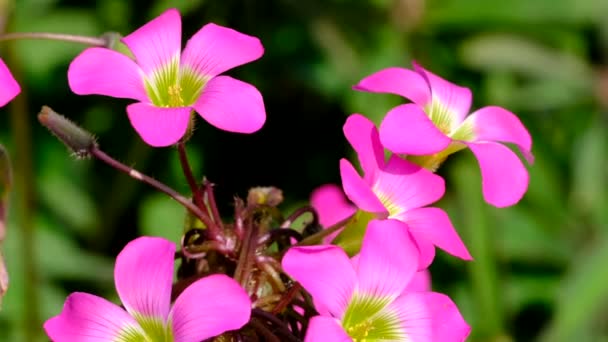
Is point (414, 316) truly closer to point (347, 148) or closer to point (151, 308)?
point (151, 308)

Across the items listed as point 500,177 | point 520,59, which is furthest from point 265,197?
point 520,59

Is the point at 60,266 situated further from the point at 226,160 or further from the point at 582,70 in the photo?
the point at 582,70

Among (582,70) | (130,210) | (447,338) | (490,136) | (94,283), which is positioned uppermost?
(582,70)

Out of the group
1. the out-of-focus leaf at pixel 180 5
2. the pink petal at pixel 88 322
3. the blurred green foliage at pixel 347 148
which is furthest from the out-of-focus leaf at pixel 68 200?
the pink petal at pixel 88 322

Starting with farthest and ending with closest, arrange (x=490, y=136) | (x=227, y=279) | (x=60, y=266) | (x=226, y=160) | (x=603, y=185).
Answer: (x=603, y=185)
(x=226, y=160)
(x=60, y=266)
(x=490, y=136)
(x=227, y=279)

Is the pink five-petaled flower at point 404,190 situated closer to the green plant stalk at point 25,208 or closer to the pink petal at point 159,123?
the pink petal at point 159,123

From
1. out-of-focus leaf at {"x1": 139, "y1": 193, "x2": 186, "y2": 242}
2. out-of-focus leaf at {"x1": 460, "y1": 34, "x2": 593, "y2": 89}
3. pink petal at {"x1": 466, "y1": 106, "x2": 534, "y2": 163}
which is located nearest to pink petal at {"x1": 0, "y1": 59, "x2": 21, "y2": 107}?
pink petal at {"x1": 466, "y1": 106, "x2": 534, "y2": 163}

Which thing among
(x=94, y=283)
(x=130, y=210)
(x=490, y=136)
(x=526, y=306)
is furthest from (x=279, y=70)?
(x=490, y=136)
